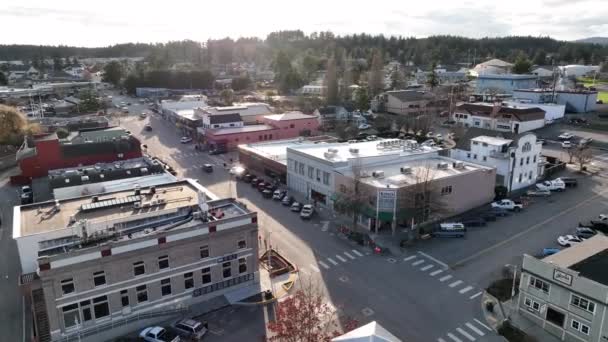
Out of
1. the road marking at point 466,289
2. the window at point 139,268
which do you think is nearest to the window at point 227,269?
the window at point 139,268

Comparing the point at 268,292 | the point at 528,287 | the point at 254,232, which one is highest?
the point at 254,232

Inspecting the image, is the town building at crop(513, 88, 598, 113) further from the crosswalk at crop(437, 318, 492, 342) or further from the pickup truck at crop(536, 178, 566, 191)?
the crosswalk at crop(437, 318, 492, 342)

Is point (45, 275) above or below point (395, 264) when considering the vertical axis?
above

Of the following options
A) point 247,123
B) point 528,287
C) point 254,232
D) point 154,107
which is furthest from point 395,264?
point 154,107

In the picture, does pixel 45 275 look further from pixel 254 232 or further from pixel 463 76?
pixel 463 76

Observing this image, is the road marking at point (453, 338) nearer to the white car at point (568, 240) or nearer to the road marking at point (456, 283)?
the road marking at point (456, 283)

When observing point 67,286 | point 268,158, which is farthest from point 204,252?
point 268,158
